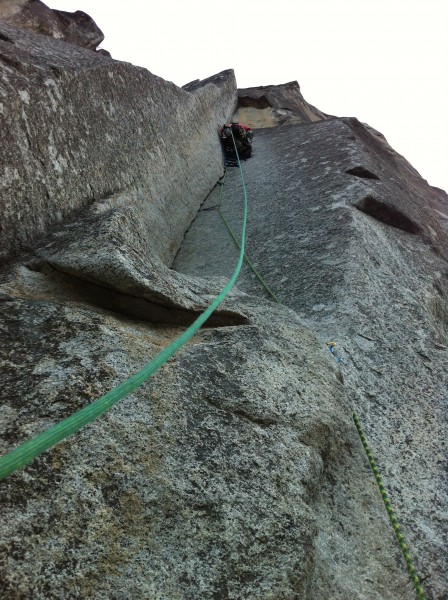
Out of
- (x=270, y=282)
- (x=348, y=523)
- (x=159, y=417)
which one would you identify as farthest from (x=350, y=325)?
(x=159, y=417)

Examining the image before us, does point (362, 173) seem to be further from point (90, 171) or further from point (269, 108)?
point (269, 108)

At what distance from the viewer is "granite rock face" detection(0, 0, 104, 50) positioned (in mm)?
8430

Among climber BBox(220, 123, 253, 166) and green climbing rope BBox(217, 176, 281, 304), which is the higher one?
climber BBox(220, 123, 253, 166)

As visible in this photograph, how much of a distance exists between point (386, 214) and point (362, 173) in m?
0.84

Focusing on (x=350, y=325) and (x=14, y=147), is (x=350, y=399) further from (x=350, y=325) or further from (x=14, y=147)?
(x=14, y=147)

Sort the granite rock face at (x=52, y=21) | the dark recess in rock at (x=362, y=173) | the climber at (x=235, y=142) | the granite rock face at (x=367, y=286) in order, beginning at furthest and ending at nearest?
the granite rock face at (x=52, y=21)
the climber at (x=235, y=142)
the dark recess in rock at (x=362, y=173)
the granite rock face at (x=367, y=286)

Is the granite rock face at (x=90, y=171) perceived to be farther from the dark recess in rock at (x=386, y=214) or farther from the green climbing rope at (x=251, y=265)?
the dark recess in rock at (x=386, y=214)

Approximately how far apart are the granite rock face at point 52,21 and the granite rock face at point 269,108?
9.92ft

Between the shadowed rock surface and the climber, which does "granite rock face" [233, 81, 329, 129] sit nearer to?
the climber

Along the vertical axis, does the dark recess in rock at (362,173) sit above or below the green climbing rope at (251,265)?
above

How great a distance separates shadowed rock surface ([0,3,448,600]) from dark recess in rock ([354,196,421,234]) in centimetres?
29


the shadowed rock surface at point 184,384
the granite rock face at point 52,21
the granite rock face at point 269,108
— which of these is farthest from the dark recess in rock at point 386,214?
the granite rock face at point 52,21

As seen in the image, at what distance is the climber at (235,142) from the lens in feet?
24.4

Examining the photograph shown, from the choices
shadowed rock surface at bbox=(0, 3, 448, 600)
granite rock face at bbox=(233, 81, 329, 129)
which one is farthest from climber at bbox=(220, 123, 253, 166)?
shadowed rock surface at bbox=(0, 3, 448, 600)
